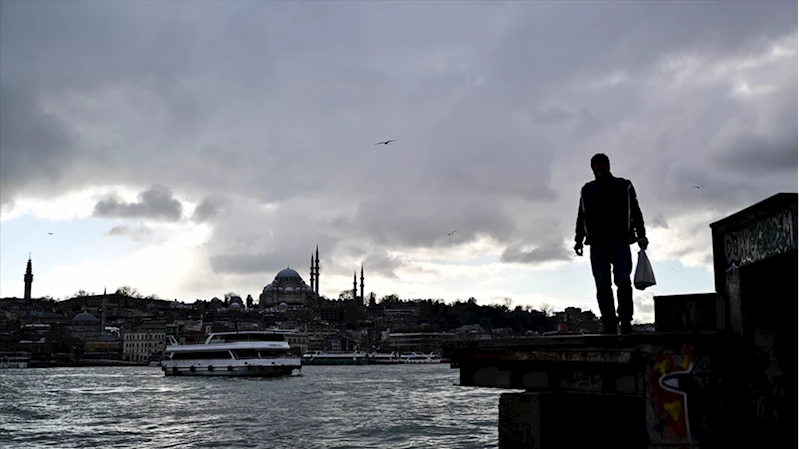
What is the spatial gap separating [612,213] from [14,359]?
13079cm

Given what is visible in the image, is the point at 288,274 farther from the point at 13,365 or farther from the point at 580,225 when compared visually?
the point at 580,225

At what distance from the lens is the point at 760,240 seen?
5020 millimetres

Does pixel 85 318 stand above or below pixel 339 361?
above

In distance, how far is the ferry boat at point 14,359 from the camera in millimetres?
119450

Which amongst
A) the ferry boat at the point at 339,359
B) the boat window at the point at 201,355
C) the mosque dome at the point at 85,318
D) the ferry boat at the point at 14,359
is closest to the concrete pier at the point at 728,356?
the boat window at the point at 201,355

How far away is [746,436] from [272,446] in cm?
1257

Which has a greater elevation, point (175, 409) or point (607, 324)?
point (607, 324)

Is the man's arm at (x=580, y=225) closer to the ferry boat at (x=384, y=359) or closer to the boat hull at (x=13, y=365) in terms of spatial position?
the ferry boat at (x=384, y=359)

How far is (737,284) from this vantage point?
5203mm

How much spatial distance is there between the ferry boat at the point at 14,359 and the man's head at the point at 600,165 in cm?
12641

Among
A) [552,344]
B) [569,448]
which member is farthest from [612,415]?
[552,344]

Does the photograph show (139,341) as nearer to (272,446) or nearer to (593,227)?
(272,446)

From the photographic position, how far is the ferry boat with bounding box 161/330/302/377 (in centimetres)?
6038

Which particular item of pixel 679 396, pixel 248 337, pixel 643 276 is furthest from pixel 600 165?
pixel 248 337
